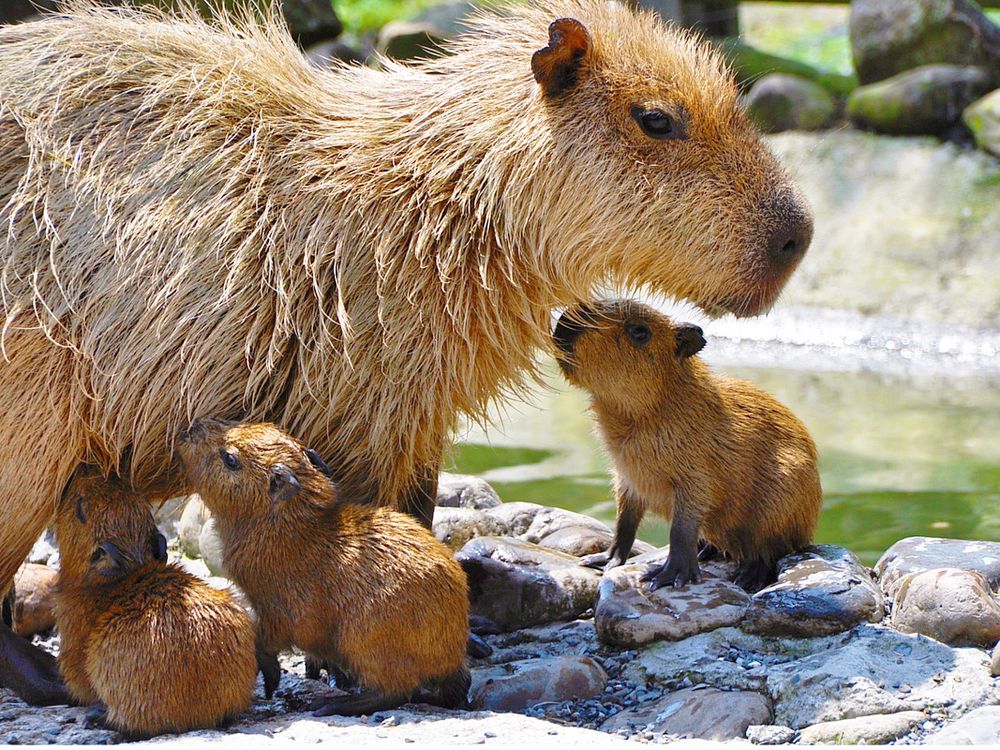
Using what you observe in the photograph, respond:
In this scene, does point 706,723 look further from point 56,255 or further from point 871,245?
point 871,245

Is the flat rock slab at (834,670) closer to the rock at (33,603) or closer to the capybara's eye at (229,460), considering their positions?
the capybara's eye at (229,460)

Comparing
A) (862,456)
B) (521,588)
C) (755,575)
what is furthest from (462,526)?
(862,456)

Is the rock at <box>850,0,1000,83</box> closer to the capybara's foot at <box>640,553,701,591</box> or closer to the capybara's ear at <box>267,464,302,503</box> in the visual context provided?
the capybara's foot at <box>640,553,701,591</box>

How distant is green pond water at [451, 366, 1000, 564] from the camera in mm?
6434

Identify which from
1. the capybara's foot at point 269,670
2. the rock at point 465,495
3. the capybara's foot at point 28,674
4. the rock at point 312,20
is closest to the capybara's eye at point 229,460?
the capybara's foot at point 269,670

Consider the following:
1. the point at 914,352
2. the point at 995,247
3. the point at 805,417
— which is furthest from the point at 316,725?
the point at 995,247

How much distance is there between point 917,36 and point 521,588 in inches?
313

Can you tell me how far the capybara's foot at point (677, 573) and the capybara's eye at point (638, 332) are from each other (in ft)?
2.48

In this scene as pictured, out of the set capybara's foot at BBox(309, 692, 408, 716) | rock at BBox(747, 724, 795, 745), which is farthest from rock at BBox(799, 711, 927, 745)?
capybara's foot at BBox(309, 692, 408, 716)

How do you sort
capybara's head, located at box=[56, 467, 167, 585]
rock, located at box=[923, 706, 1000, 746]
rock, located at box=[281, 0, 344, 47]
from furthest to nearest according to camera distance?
rock, located at box=[281, 0, 344, 47], capybara's head, located at box=[56, 467, 167, 585], rock, located at box=[923, 706, 1000, 746]

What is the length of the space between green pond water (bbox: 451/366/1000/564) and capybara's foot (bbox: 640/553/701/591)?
3.03 ft

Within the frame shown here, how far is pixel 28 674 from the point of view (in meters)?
4.53

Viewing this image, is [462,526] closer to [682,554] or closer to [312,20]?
[682,554]

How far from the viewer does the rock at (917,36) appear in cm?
1112
